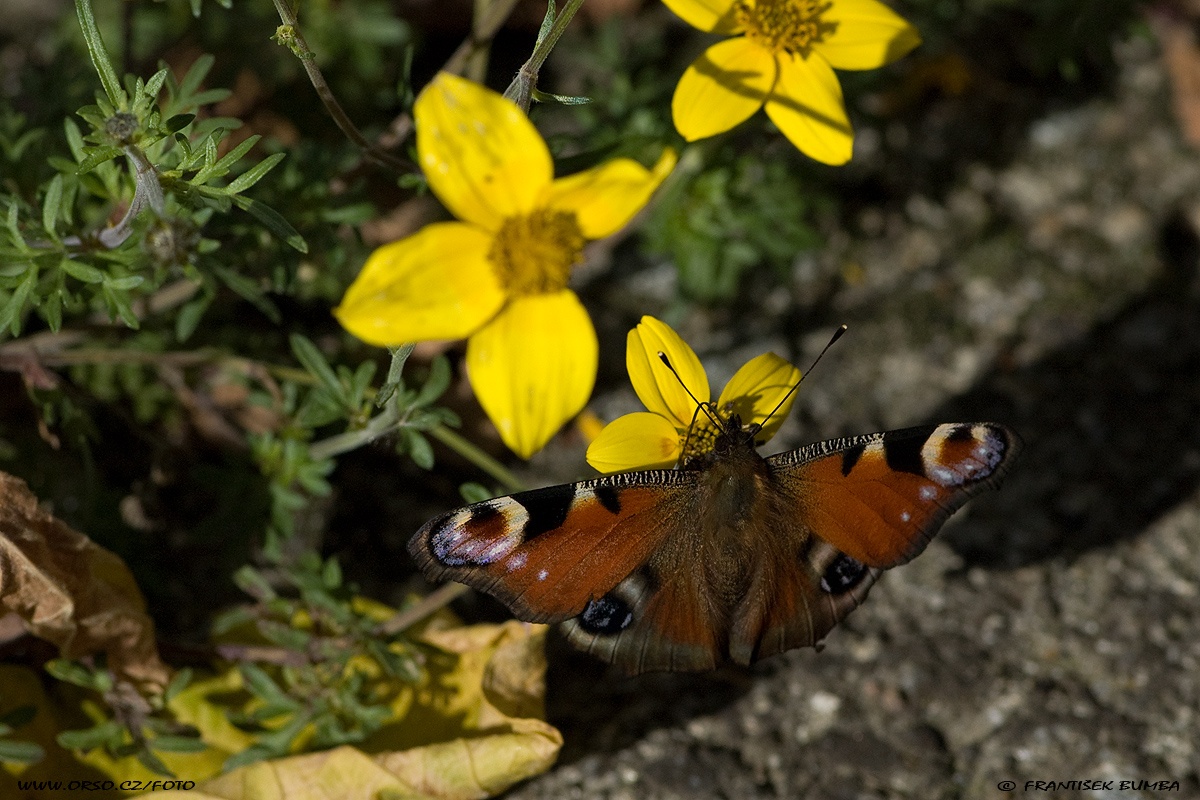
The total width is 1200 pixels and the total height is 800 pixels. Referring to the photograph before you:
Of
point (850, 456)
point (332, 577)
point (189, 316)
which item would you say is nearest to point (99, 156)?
point (189, 316)

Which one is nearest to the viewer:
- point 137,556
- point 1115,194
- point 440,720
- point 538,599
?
point 538,599

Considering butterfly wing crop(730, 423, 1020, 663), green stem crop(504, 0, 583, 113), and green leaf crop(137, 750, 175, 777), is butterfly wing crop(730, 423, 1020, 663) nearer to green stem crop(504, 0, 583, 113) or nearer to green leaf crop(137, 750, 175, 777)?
green stem crop(504, 0, 583, 113)

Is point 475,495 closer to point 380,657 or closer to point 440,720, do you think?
point 380,657

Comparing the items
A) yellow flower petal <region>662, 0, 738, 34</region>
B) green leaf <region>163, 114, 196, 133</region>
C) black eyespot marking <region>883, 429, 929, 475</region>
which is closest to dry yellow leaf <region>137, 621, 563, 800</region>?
black eyespot marking <region>883, 429, 929, 475</region>

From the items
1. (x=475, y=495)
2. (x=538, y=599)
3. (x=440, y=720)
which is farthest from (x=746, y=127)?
(x=440, y=720)

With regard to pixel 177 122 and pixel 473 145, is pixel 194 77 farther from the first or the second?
pixel 473 145
